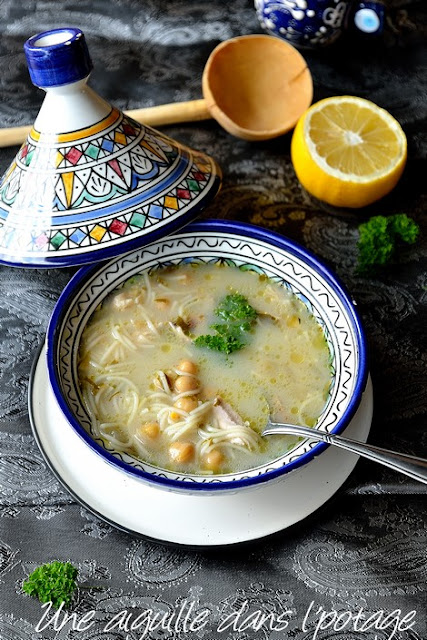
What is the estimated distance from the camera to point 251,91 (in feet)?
11.3

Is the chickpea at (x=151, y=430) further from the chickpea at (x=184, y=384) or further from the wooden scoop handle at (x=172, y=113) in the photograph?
Result: the wooden scoop handle at (x=172, y=113)

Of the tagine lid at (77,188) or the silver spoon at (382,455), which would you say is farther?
the tagine lid at (77,188)

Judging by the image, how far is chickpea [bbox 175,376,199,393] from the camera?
237cm

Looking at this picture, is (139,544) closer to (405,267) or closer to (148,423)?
(148,423)

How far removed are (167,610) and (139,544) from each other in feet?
0.74

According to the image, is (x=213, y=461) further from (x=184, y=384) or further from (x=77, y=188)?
(x=77, y=188)

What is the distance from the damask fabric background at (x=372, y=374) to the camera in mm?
2072

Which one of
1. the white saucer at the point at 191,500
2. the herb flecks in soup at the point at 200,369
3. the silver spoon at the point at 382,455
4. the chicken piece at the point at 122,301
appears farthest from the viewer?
the chicken piece at the point at 122,301

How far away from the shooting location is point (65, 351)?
239 centimetres

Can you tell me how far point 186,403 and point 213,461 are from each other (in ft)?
0.75

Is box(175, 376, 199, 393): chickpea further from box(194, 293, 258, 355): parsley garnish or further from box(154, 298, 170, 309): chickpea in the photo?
box(154, 298, 170, 309): chickpea

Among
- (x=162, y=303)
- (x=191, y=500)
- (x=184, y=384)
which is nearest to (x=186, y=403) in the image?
(x=184, y=384)

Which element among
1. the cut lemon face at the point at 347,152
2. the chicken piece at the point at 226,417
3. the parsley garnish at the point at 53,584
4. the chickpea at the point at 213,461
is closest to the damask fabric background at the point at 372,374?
the parsley garnish at the point at 53,584

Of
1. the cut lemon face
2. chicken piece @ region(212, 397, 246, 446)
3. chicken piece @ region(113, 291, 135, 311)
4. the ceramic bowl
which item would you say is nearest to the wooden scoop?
the cut lemon face
